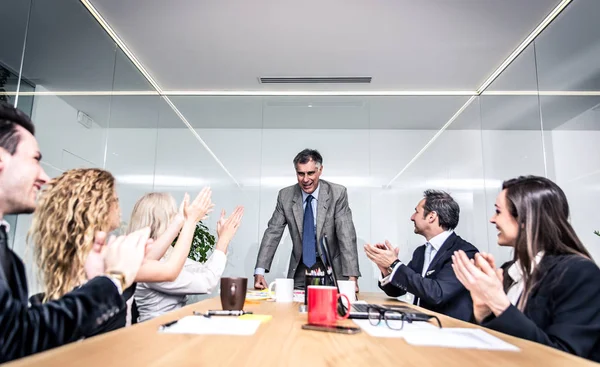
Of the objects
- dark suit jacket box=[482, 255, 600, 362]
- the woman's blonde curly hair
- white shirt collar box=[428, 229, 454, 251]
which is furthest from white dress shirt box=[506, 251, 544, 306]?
the woman's blonde curly hair

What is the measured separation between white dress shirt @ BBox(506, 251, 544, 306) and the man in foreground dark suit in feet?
3.99

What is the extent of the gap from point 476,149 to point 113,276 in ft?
14.9

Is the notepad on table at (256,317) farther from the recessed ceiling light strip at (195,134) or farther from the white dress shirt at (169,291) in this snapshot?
the recessed ceiling light strip at (195,134)

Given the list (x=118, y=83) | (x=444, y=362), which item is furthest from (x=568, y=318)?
(x=118, y=83)

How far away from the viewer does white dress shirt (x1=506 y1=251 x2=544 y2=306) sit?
1365 millimetres

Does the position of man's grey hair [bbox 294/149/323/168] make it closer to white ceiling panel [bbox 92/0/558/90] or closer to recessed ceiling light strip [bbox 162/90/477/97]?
white ceiling panel [bbox 92/0/558/90]

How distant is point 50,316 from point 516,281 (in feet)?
4.86

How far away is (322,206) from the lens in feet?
10.4

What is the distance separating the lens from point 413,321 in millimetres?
1141

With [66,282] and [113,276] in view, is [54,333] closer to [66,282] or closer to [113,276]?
[113,276]

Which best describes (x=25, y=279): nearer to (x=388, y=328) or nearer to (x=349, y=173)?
(x=388, y=328)

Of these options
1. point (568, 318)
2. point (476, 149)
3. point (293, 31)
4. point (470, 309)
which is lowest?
point (470, 309)

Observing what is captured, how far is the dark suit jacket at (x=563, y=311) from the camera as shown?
3.33ft

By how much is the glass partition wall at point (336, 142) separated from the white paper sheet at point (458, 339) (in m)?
2.72
